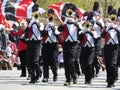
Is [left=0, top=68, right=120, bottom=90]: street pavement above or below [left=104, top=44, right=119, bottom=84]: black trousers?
below

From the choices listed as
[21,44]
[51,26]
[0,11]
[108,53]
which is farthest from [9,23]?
[108,53]

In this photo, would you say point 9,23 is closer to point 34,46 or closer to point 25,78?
point 25,78

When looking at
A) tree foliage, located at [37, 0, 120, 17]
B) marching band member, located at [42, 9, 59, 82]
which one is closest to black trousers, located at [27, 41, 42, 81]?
marching band member, located at [42, 9, 59, 82]

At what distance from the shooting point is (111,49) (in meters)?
18.5

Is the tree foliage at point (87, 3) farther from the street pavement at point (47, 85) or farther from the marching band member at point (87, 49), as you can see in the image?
the marching band member at point (87, 49)

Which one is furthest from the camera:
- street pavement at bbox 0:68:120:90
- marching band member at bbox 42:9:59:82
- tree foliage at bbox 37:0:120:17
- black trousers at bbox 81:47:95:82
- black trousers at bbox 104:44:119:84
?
tree foliage at bbox 37:0:120:17

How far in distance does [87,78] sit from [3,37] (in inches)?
418

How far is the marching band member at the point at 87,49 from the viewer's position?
19.3 m

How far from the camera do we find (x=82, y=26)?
64.6 feet

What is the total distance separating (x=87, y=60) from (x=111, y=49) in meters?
1.12

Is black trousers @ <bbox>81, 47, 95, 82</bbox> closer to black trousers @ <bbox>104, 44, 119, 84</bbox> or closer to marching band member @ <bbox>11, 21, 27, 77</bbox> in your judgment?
black trousers @ <bbox>104, 44, 119, 84</bbox>

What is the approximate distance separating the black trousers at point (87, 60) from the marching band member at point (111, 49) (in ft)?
2.90

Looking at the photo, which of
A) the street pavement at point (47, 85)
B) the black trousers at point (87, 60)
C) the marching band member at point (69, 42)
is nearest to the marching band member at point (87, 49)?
the black trousers at point (87, 60)

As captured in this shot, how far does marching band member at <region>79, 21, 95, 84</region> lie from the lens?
19.3 meters
